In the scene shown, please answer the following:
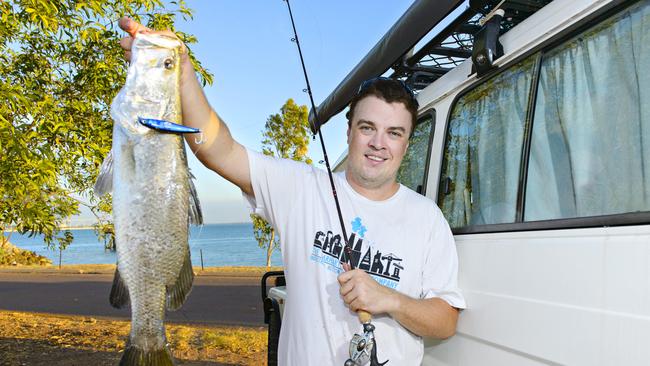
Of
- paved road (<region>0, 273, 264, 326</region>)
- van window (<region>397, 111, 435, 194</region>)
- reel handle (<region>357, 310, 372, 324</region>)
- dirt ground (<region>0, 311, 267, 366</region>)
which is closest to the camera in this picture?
reel handle (<region>357, 310, 372, 324</region>)

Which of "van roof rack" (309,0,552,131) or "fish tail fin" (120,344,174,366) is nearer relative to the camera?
"fish tail fin" (120,344,174,366)

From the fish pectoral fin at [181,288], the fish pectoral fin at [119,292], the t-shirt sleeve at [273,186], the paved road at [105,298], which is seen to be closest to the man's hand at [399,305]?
the t-shirt sleeve at [273,186]

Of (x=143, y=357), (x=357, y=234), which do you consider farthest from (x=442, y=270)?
(x=143, y=357)

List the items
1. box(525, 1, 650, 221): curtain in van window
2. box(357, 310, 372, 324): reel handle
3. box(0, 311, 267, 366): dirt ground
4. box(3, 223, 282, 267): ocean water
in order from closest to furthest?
box(525, 1, 650, 221): curtain in van window < box(357, 310, 372, 324): reel handle < box(0, 311, 267, 366): dirt ground < box(3, 223, 282, 267): ocean water

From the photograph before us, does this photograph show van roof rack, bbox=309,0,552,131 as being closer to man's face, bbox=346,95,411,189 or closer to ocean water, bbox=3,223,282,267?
man's face, bbox=346,95,411,189

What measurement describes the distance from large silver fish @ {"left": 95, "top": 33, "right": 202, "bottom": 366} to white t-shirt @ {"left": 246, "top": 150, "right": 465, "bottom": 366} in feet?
1.74

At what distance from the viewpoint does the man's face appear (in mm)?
2697

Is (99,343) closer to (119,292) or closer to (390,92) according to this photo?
(119,292)

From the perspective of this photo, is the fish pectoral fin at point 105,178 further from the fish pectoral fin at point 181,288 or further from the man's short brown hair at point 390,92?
the man's short brown hair at point 390,92

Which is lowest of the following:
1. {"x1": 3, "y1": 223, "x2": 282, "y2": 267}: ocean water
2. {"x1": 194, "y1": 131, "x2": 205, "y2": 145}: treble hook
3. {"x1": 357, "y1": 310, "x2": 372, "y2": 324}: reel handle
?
{"x1": 3, "y1": 223, "x2": 282, "y2": 267}: ocean water

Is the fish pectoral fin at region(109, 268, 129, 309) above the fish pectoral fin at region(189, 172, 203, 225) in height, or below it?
below

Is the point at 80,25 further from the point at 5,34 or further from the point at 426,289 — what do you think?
the point at 426,289

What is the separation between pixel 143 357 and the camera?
84.2 inches

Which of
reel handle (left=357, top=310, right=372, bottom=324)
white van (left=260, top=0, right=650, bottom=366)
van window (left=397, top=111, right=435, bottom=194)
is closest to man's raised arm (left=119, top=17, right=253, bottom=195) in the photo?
reel handle (left=357, top=310, right=372, bottom=324)
